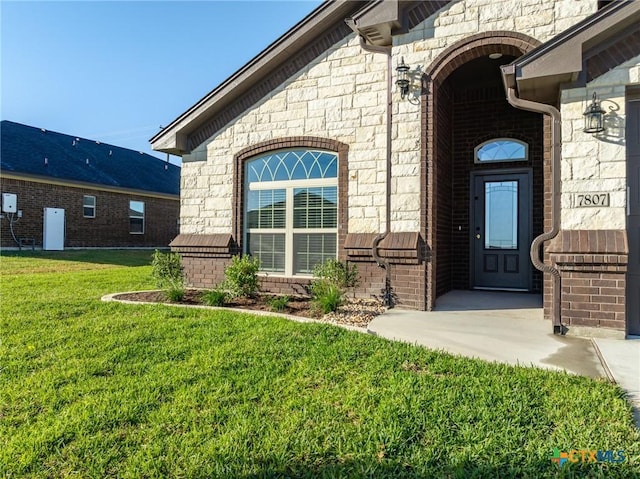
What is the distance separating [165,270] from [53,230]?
45.6ft

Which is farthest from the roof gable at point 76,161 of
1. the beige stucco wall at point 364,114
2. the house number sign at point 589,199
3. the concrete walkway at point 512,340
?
the house number sign at point 589,199

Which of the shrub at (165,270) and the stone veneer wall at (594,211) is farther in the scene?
the shrub at (165,270)

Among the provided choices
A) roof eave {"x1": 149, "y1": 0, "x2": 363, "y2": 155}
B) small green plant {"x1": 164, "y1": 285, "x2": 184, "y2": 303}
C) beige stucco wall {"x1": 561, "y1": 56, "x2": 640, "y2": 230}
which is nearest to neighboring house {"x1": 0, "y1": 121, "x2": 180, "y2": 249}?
roof eave {"x1": 149, "y1": 0, "x2": 363, "y2": 155}

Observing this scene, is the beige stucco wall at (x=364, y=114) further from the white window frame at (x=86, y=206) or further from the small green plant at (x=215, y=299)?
the white window frame at (x=86, y=206)

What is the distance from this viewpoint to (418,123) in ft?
20.9

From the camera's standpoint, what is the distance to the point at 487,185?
329 inches

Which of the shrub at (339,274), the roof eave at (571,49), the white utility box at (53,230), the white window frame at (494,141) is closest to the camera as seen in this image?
the roof eave at (571,49)

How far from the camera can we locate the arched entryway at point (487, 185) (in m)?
7.86

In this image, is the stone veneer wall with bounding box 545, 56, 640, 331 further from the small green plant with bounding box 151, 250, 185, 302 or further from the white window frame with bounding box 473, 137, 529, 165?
the small green plant with bounding box 151, 250, 185, 302

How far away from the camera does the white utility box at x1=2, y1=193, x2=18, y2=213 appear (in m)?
16.3

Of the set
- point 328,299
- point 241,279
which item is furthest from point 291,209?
point 328,299

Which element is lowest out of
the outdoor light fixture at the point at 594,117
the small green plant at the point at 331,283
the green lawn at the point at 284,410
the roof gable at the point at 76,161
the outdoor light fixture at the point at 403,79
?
the green lawn at the point at 284,410

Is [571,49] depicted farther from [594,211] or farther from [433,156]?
[433,156]

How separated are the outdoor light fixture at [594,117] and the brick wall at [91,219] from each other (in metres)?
20.0
